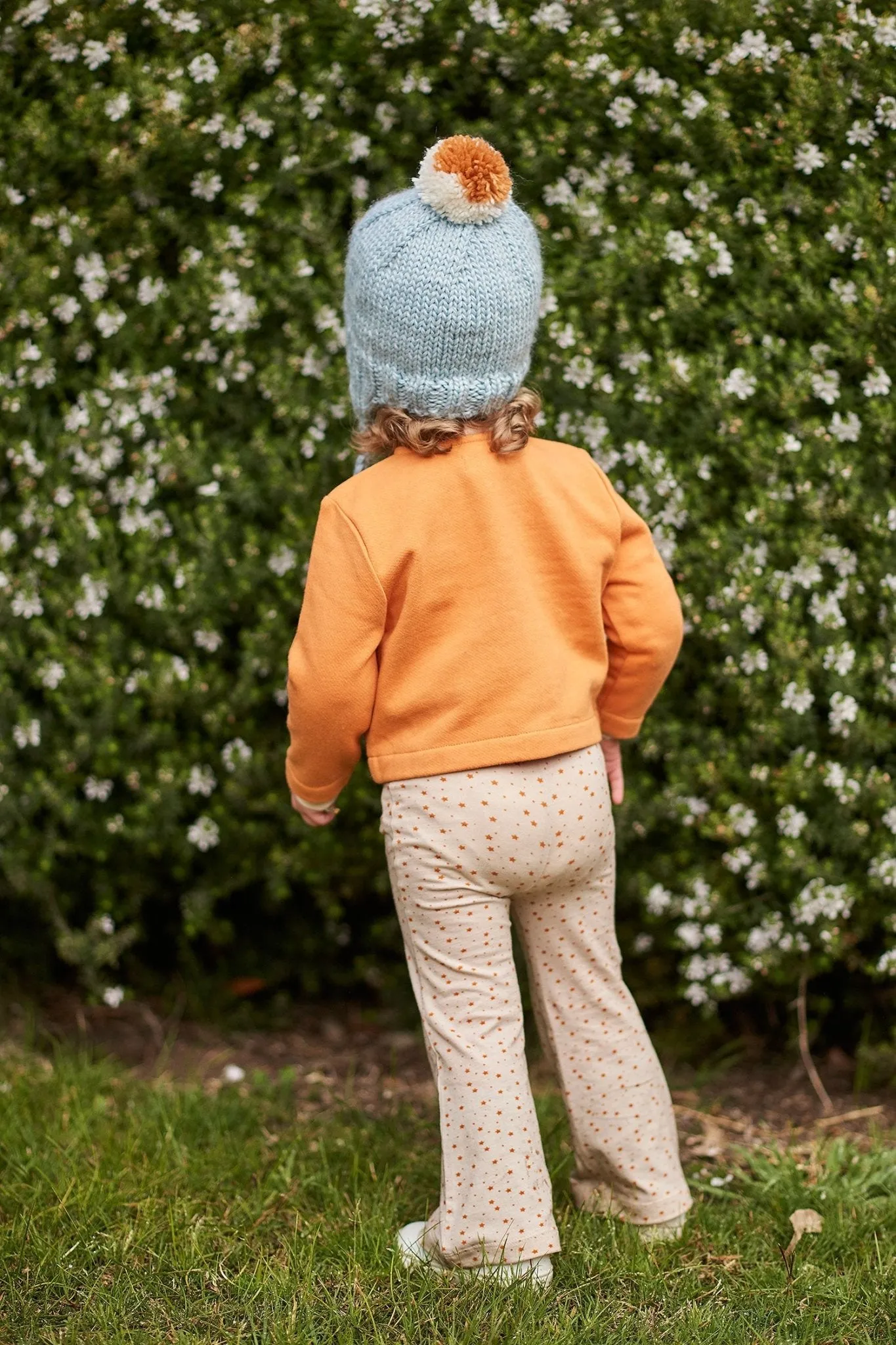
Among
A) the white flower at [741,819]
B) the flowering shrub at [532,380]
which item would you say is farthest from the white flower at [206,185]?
the white flower at [741,819]

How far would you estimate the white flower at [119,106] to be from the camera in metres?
2.88

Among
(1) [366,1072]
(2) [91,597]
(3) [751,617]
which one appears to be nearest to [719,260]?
(3) [751,617]

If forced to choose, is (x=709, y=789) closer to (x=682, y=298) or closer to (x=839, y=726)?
(x=839, y=726)

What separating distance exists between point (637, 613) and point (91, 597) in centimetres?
129

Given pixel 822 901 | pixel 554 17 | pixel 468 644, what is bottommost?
pixel 822 901

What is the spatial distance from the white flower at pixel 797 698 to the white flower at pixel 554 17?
141 centimetres

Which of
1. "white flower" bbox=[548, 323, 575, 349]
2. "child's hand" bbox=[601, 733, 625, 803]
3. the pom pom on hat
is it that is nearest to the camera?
the pom pom on hat

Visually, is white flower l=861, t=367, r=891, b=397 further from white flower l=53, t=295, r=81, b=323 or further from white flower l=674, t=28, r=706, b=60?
white flower l=53, t=295, r=81, b=323

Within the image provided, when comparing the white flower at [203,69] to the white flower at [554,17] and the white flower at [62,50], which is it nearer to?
the white flower at [62,50]

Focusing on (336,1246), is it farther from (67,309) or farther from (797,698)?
(67,309)

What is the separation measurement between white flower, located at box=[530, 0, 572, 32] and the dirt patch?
228 centimetres

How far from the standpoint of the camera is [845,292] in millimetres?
2795

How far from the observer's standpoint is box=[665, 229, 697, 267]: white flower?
111 inches

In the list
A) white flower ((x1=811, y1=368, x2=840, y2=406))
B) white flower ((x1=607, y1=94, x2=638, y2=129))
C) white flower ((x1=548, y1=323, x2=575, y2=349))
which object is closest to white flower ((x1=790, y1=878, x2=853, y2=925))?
white flower ((x1=811, y1=368, x2=840, y2=406))
